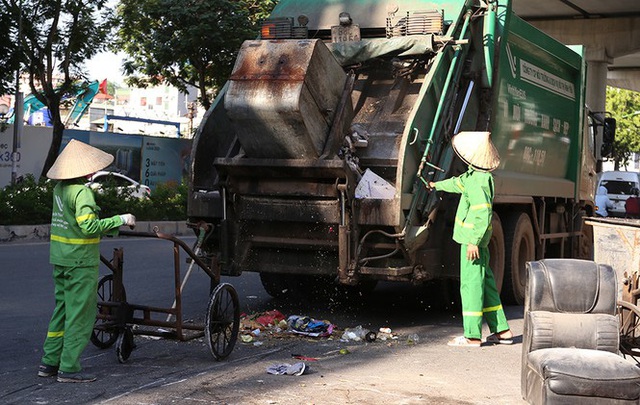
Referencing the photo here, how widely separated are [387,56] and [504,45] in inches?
56.1

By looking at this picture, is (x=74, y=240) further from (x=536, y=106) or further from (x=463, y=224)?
(x=536, y=106)

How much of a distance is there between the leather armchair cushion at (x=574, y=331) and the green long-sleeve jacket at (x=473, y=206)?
7.20 ft

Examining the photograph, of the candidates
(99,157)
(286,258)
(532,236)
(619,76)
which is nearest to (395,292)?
(532,236)

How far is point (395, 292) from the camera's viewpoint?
38.0ft

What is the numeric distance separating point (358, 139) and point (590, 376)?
12.9 feet

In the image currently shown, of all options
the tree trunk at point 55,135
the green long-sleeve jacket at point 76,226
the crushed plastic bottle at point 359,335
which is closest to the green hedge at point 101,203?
the tree trunk at point 55,135

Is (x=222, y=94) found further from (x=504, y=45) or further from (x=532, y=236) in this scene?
(x=532, y=236)

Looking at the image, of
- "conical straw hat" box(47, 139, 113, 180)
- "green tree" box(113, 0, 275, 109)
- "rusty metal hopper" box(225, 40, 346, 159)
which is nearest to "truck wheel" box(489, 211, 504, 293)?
"rusty metal hopper" box(225, 40, 346, 159)

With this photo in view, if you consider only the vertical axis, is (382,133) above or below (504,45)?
below

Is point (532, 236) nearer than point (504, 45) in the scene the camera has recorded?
No

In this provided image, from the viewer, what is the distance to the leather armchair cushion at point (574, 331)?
Result: 5793 mm

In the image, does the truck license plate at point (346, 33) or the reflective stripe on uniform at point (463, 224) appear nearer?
the reflective stripe on uniform at point (463, 224)

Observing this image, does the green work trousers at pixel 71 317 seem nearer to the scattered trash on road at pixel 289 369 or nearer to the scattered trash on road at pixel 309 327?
the scattered trash on road at pixel 289 369

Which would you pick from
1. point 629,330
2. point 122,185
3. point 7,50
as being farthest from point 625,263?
point 7,50
